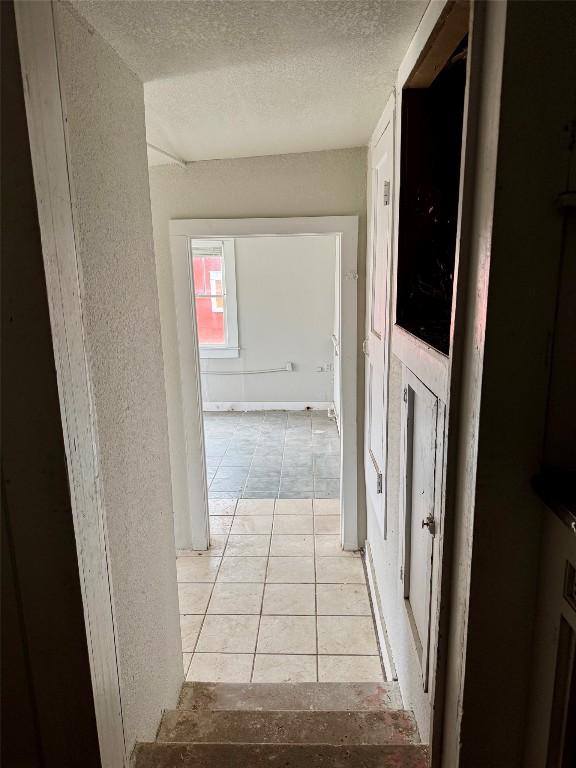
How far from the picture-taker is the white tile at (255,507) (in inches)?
154

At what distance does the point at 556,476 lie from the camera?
90 centimetres

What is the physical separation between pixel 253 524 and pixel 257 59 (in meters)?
3.00

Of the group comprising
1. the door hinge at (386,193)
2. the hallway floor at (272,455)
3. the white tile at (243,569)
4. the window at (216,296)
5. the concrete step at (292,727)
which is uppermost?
the door hinge at (386,193)

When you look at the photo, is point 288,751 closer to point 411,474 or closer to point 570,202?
point 411,474

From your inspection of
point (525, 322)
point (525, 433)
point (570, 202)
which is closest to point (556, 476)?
point (525, 433)

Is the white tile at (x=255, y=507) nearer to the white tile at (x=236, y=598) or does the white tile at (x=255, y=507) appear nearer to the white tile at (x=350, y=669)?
the white tile at (x=236, y=598)

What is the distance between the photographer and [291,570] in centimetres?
317

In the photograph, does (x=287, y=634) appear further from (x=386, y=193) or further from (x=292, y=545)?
(x=386, y=193)

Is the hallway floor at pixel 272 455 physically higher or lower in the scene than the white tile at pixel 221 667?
higher

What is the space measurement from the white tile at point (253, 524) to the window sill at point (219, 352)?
3129 millimetres

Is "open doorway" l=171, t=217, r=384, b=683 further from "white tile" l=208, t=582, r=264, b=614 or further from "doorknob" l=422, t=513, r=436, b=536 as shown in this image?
Result: "doorknob" l=422, t=513, r=436, b=536

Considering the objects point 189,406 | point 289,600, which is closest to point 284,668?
point 289,600

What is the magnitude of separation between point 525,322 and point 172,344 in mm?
2569

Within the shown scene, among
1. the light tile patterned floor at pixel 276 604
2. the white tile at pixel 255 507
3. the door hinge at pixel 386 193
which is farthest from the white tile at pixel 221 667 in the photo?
the door hinge at pixel 386 193
